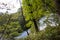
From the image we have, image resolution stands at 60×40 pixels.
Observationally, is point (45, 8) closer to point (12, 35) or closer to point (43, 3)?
point (43, 3)

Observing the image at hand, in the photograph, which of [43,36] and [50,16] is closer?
[43,36]

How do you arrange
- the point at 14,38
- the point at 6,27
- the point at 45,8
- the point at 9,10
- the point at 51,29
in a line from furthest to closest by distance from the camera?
the point at 9,10 → the point at 14,38 → the point at 6,27 → the point at 45,8 → the point at 51,29

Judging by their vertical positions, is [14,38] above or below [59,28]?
below

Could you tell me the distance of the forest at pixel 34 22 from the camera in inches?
158

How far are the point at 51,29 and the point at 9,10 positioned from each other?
2.47m

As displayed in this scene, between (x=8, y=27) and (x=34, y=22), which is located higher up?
(x=34, y=22)

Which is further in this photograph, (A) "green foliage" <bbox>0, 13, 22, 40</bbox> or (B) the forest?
(A) "green foliage" <bbox>0, 13, 22, 40</bbox>

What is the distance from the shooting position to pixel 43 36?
383 centimetres

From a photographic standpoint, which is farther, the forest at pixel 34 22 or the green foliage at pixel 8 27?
the green foliage at pixel 8 27

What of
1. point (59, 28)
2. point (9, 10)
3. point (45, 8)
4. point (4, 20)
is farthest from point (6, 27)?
point (59, 28)

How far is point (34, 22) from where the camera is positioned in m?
5.04

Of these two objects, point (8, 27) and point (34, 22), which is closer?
point (34, 22)

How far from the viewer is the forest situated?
4018 mm

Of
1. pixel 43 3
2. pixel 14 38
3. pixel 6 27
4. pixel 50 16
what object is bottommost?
pixel 14 38
